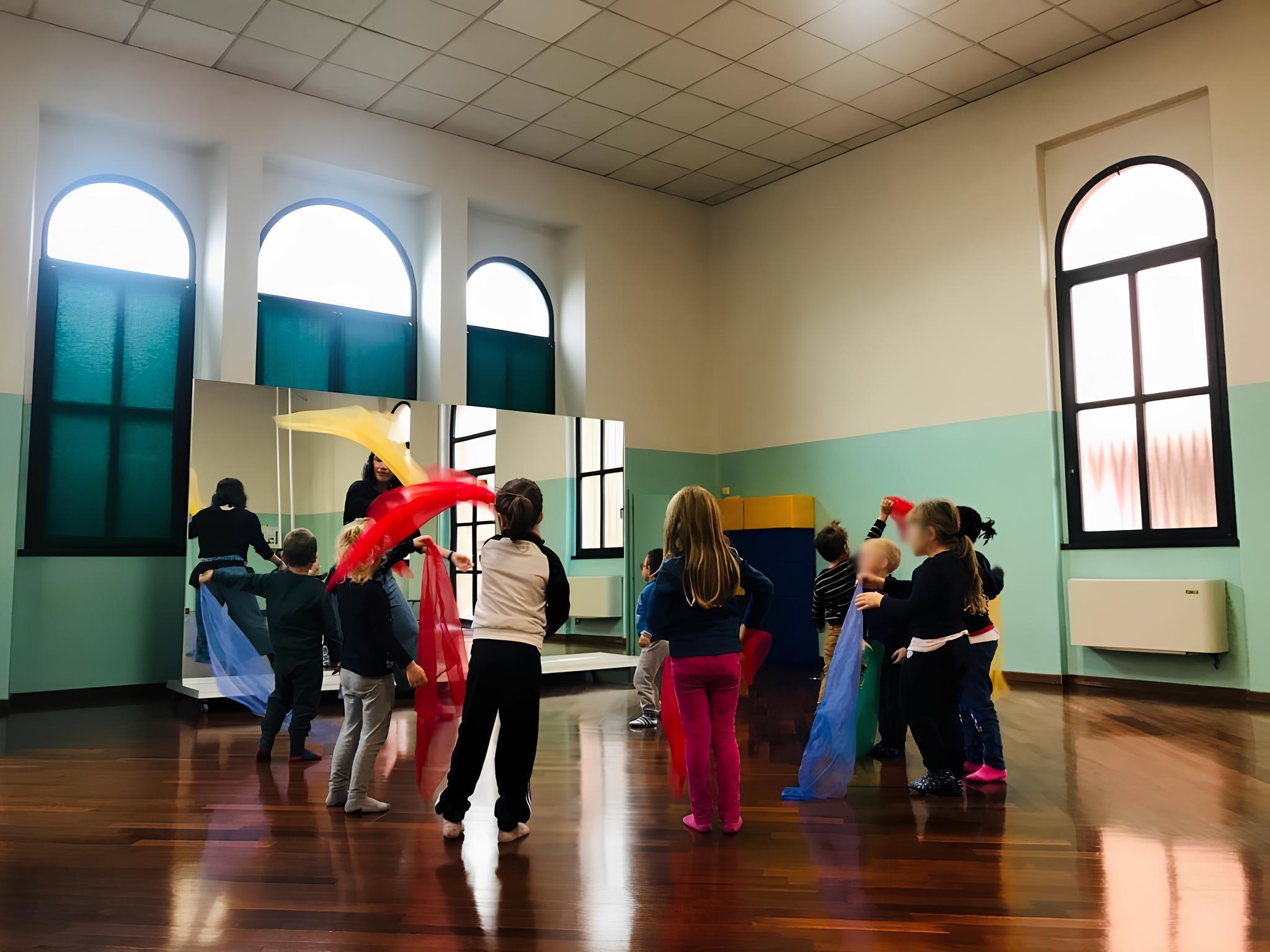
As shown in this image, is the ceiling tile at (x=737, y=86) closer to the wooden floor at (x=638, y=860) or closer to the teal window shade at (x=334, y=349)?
the teal window shade at (x=334, y=349)

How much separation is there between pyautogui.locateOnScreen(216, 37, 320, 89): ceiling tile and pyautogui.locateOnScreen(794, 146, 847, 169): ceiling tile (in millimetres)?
4270

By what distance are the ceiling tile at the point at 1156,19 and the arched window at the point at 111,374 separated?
22.2ft

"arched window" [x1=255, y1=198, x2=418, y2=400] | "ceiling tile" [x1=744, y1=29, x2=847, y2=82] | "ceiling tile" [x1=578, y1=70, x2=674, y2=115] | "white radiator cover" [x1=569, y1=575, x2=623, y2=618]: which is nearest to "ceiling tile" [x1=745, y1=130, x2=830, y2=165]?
"ceiling tile" [x1=744, y1=29, x2=847, y2=82]

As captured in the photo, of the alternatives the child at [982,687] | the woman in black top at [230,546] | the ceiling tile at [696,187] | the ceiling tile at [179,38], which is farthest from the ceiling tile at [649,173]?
the child at [982,687]

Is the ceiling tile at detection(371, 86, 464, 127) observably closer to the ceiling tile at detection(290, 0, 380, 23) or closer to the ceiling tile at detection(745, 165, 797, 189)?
the ceiling tile at detection(290, 0, 380, 23)

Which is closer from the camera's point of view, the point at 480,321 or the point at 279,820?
the point at 279,820

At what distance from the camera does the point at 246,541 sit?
245 inches

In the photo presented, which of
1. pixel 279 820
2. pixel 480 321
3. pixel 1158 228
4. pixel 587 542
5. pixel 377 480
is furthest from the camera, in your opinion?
pixel 480 321

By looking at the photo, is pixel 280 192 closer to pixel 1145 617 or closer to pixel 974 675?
pixel 974 675


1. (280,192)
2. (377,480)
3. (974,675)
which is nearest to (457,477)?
(377,480)

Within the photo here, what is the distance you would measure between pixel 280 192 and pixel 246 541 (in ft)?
Result: 9.75

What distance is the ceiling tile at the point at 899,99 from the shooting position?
7406 mm

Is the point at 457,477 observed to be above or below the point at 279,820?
above

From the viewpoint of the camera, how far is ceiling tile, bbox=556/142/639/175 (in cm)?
854
